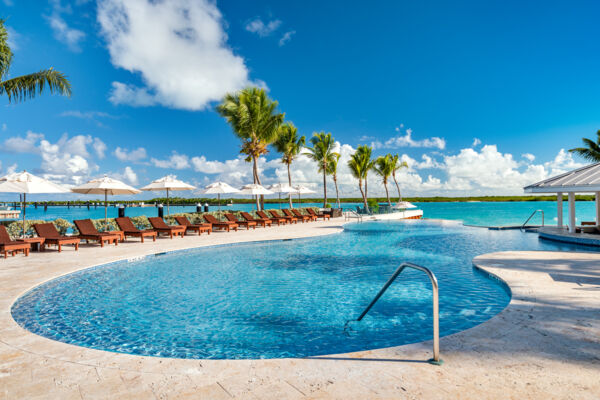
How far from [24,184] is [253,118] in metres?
15.6

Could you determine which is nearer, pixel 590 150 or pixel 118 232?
pixel 118 232

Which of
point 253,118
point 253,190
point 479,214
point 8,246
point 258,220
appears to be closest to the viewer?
point 8,246

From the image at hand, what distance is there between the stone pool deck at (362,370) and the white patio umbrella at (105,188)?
9.68 meters

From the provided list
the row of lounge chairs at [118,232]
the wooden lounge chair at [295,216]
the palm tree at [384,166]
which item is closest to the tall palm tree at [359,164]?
the palm tree at [384,166]

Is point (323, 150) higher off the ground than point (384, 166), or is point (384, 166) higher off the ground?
point (323, 150)

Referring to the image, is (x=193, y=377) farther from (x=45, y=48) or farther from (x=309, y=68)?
(x=309, y=68)

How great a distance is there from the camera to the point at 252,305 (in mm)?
5398

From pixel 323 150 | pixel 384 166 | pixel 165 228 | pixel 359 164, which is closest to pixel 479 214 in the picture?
pixel 384 166

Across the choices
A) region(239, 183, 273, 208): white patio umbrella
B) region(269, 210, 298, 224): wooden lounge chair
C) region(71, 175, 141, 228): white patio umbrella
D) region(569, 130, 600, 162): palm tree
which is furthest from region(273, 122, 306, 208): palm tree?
region(569, 130, 600, 162): palm tree

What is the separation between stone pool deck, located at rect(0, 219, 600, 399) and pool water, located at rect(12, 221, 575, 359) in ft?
2.49

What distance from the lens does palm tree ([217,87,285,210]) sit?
23297 millimetres

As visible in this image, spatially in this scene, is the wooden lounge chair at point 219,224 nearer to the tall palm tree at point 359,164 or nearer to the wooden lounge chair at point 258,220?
the wooden lounge chair at point 258,220

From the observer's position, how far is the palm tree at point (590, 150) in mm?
28547

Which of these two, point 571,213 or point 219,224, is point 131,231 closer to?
point 219,224
